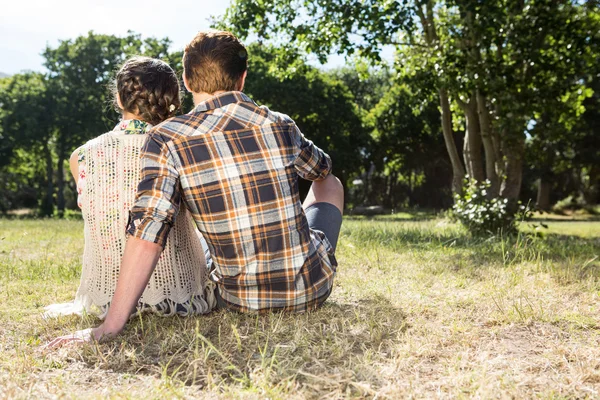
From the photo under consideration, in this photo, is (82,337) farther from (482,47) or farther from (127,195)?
(482,47)

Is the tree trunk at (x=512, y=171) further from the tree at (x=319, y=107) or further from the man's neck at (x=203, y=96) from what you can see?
the tree at (x=319, y=107)

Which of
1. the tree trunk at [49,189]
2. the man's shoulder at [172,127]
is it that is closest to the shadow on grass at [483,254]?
the man's shoulder at [172,127]

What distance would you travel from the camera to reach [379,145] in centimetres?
3019

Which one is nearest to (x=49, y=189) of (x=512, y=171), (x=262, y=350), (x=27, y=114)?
(x=27, y=114)

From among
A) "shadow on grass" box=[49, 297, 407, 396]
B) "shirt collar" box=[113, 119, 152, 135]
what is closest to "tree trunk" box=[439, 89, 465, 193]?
"shadow on grass" box=[49, 297, 407, 396]

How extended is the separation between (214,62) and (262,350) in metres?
1.40

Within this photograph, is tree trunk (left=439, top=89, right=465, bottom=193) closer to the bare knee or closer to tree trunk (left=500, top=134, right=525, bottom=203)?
tree trunk (left=500, top=134, right=525, bottom=203)

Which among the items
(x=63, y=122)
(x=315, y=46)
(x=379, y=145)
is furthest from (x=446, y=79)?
(x=63, y=122)

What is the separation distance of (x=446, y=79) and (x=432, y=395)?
320 inches

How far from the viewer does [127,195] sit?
9.29 feet

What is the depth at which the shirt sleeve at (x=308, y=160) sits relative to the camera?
2760mm

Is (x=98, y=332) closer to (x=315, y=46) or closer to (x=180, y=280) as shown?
(x=180, y=280)

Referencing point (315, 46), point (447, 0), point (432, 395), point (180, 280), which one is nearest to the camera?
point (432, 395)

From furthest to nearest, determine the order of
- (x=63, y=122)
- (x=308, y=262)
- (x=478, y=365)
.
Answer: (x=63, y=122) → (x=308, y=262) → (x=478, y=365)
